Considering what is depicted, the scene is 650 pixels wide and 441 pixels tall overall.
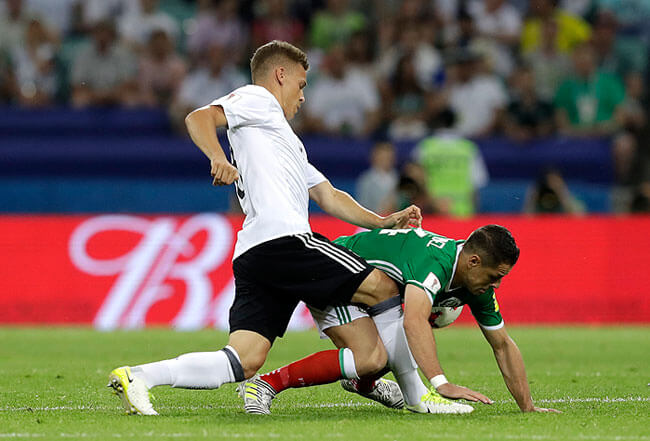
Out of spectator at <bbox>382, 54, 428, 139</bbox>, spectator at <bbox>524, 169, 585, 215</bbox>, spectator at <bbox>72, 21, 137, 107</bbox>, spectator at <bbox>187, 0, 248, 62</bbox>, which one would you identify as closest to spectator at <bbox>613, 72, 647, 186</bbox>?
spectator at <bbox>524, 169, 585, 215</bbox>

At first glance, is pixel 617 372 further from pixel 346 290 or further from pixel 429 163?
pixel 429 163

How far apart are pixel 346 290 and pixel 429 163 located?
9158mm

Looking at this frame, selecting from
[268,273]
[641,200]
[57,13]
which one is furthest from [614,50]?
[268,273]

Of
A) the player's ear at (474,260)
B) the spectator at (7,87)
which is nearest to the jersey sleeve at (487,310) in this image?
the player's ear at (474,260)

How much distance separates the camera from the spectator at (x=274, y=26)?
17670 millimetres

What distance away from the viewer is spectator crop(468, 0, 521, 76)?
17.6 m

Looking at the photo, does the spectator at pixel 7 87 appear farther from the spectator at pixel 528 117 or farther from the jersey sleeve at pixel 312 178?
the jersey sleeve at pixel 312 178

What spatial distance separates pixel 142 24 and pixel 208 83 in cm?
173

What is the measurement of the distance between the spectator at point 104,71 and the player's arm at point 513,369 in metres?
11.4

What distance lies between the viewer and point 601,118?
1672 cm

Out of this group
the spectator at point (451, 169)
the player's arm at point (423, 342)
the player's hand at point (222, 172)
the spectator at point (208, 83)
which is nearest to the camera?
the player's hand at point (222, 172)

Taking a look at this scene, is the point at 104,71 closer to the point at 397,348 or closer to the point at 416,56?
the point at 416,56

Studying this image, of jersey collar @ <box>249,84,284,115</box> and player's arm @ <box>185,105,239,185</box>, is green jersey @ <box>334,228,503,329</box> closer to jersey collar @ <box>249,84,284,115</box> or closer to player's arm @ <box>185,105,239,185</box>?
jersey collar @ <box>249,84,284,115</box>

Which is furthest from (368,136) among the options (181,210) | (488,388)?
(488,388)
